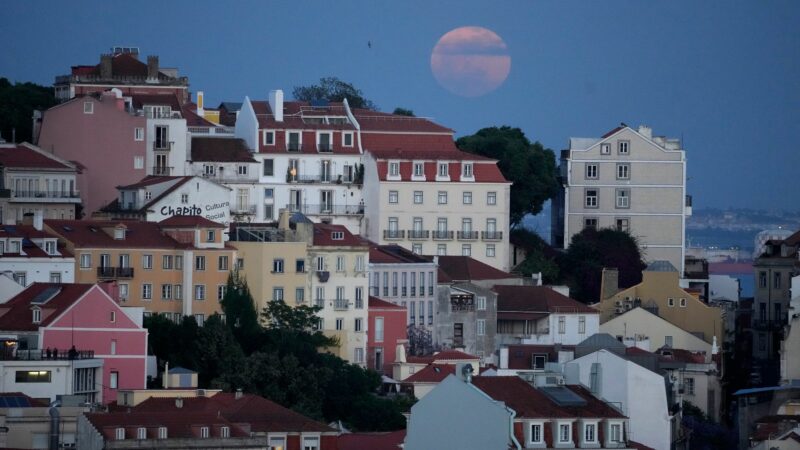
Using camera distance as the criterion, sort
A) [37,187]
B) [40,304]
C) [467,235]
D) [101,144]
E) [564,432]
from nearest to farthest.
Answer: [564,432], [40,304], [37,187], [101,144], [467,235]

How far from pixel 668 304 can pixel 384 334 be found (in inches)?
760

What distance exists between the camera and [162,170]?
117688mm

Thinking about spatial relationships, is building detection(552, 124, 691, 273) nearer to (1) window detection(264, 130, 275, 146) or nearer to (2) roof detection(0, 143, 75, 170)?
(1) window detection(264, 130, 275, 146)

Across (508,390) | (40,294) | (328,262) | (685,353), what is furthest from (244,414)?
(685,353)

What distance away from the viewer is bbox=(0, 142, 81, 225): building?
115 m

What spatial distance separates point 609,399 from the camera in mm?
92812

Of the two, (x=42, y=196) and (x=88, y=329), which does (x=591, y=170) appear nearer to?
(x=42, y=196)

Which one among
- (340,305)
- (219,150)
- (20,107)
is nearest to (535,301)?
(340,305)

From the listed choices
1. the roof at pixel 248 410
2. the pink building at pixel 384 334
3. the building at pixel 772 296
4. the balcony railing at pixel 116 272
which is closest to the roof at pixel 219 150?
the pink building at pixel 384 334

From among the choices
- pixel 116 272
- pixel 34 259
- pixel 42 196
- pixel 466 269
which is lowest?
pixel 116 272

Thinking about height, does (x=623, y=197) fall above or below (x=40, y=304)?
above

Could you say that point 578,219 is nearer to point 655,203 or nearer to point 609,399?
point 655,203

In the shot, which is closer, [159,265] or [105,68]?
[159,265]

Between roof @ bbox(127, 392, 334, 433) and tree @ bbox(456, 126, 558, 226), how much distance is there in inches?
1682
